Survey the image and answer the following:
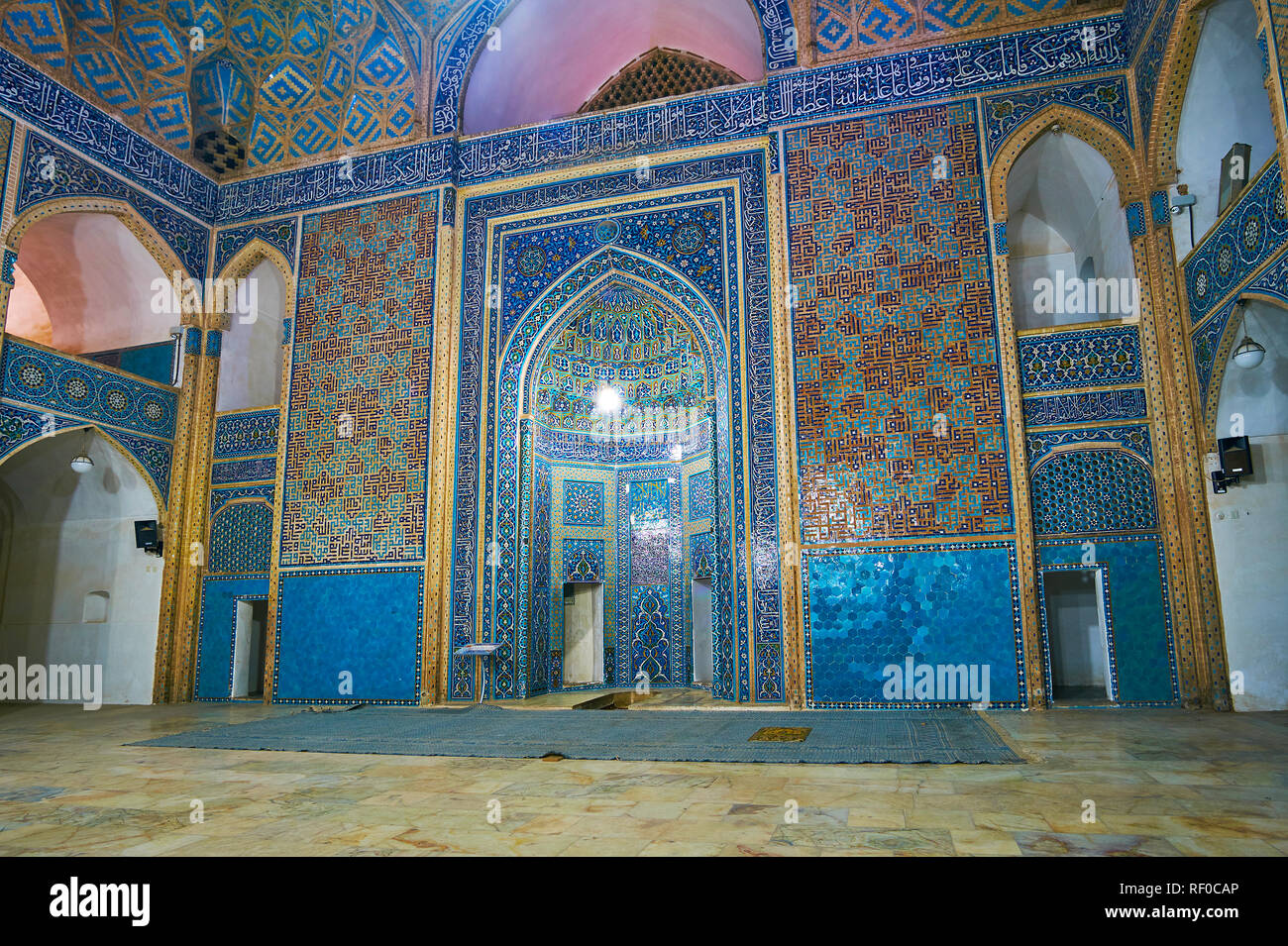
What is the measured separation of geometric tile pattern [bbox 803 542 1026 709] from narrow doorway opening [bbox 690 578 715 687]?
315 centimetres

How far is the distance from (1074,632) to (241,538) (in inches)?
323

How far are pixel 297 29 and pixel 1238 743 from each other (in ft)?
34.6

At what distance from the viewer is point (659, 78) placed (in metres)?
10.3

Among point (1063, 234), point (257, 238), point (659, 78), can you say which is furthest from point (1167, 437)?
point (257, 238)

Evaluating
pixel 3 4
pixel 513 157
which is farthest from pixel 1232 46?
pixel 3 4

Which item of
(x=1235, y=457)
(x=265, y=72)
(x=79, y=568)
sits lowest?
(x=79, y=568)

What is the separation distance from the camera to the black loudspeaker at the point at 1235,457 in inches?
236

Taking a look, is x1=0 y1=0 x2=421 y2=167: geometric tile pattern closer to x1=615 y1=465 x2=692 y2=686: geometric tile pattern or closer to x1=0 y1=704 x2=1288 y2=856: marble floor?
x1=615 y1=465 x2=692 y2=686: geometric tile pattern

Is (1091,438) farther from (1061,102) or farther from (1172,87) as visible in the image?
(1061,102)

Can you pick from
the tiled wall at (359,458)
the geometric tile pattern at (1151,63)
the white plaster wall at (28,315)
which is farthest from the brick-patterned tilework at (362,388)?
the geometric tile pattern at (1151,63)

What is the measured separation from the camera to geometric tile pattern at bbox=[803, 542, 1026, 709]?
665 cm

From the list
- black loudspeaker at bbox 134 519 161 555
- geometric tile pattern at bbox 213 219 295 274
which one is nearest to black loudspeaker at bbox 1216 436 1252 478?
geometric tile pattern at bbox 213 219 295 274

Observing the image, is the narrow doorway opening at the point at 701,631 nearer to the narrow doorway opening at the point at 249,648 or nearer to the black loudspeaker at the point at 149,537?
the narrow doorway opening at the point at 249,648

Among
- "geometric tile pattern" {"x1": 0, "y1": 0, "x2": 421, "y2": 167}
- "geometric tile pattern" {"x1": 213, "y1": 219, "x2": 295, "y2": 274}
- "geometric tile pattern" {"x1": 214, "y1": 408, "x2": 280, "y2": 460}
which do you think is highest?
"geometric tile pattern" {"x1": 0, "y1": 0, "x2": 421, "y2": 167}
